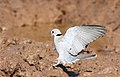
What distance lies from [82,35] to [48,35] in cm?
492

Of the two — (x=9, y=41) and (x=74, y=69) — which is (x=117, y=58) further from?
(x=9, y=41)

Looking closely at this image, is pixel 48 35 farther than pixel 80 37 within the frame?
Yes

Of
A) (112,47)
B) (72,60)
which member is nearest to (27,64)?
(72,60)

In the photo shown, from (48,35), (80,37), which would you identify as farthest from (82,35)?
(48,35)

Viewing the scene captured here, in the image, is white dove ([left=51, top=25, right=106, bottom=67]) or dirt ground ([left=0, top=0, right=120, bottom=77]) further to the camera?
dirt ground ([left=0, top=0, right=120, bottom=77])

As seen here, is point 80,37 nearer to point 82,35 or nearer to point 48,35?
point 82,35

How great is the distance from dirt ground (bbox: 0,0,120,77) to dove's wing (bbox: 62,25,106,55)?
566mm

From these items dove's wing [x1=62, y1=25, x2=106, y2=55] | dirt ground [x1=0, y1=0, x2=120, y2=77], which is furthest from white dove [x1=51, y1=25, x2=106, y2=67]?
dirt ground [x1=0, y1=0, x2=120, y2=77]

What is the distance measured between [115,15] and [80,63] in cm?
425

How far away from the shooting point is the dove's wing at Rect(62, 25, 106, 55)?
6738 millimetres

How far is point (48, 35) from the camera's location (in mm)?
11641

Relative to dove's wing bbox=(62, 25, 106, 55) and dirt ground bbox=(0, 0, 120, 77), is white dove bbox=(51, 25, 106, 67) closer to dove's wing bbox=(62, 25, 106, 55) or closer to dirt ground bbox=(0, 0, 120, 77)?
dove's wing bbox=(62, 25, 106, 55)

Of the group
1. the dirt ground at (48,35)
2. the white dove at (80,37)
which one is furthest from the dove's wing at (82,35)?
the dirt ground at (48,35)

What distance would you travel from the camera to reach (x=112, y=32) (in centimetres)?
1113
